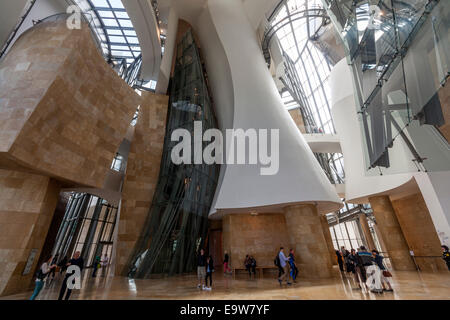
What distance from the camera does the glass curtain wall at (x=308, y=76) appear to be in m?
21.5

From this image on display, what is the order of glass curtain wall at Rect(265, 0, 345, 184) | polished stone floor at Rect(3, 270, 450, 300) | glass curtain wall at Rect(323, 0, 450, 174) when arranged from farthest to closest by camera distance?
glass curtain wall at Rect(265, 0, 345, 184)
polished stone floor at Rect(3, 270, 450, 300)
glass curtain wall at Rect(323, 0, 450, 174)

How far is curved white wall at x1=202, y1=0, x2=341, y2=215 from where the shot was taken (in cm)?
920

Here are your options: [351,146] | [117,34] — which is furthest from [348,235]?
[117,34]

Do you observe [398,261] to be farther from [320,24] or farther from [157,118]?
[320,24]

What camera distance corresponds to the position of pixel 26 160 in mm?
7191

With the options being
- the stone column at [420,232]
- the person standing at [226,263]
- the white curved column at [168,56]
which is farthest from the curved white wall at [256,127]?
the stone column at [420,232]

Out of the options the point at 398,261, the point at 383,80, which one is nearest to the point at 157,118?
the point at 383,80

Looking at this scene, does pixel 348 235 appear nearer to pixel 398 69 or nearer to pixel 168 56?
pixel 398 69

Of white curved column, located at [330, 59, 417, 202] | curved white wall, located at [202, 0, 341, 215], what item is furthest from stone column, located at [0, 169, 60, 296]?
white curved column, located at [330, 59, 417, 202]

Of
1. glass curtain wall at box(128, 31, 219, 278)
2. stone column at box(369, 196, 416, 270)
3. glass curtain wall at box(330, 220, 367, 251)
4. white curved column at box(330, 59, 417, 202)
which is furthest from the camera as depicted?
glass curtain wall at box(330, 220, 367, 251)

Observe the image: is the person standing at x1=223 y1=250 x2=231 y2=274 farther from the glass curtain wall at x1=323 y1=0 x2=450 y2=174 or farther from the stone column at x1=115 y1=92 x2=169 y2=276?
the glass curtain wall at x1=323 y1=0 x2=450 y2=174

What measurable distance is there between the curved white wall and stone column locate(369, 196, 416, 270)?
4421mm

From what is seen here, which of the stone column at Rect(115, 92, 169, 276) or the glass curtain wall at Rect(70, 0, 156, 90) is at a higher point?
the glass curtain wall at Rect(70, 0, 156, 90)
